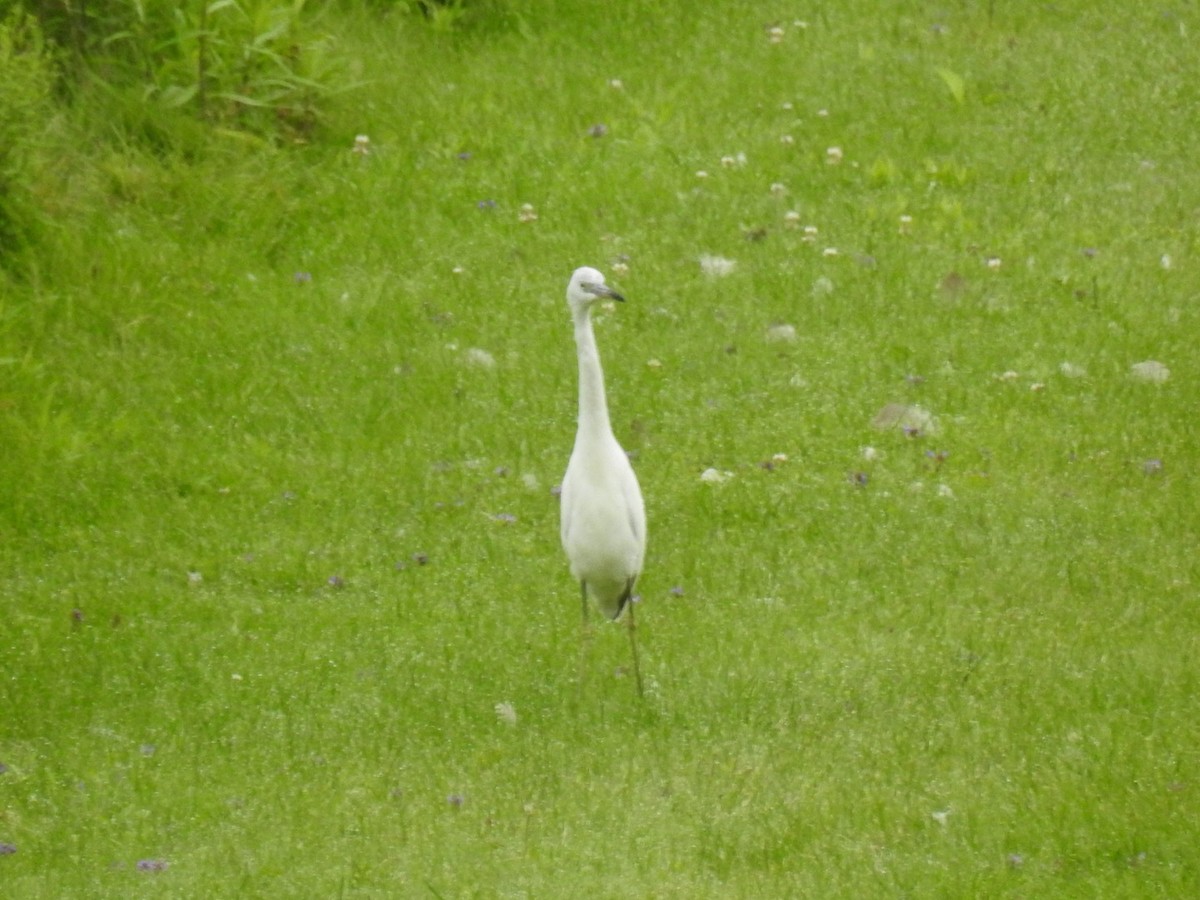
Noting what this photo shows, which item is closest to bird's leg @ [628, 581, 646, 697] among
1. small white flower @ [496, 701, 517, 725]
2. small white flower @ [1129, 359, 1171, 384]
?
small white flower @ [496, 701, 517, 725]

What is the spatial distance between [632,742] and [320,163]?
221 inches

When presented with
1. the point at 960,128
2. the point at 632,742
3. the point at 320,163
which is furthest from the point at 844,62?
the point at 632,742

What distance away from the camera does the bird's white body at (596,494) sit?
24.7 ft

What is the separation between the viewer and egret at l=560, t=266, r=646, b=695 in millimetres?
7527

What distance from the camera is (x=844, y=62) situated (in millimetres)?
13062

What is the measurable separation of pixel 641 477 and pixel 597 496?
1.80m

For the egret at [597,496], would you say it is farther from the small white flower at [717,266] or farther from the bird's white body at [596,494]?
the small white flower at [717,266]

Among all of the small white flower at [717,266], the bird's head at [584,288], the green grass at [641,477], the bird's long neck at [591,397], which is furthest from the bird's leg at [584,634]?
the small white flower at [717,266]

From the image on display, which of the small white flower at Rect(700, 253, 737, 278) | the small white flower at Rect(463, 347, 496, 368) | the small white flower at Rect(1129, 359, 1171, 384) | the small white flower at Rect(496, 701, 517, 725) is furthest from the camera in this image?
the small white flower at Rect(700, 253, 737, 278)

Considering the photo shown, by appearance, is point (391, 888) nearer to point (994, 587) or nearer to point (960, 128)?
point (994, 587)

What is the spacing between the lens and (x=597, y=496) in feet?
24.7

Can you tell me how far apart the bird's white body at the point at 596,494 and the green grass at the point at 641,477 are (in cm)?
43

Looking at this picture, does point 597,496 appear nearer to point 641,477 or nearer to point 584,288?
point 584,288

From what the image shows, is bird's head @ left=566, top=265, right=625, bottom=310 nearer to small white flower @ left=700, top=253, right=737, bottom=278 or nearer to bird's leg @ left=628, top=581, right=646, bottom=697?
bird's leg @ left=628, top=581, right=646, bottom=697
